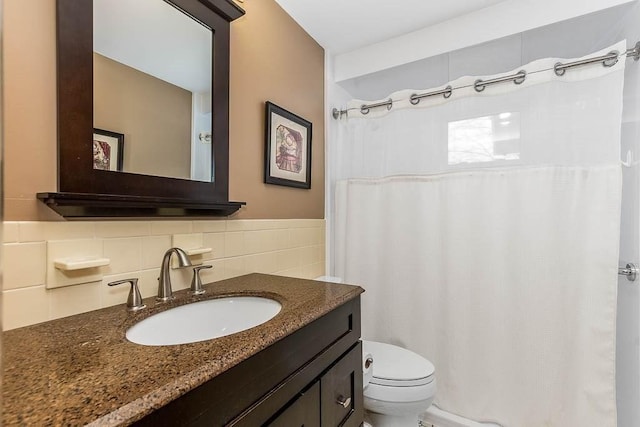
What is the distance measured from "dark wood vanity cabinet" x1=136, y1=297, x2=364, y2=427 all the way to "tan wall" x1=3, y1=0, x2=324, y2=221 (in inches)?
24.7

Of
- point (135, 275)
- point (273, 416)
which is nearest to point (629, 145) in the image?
point (273, 416)

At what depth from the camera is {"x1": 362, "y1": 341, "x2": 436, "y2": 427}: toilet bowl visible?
1420mm

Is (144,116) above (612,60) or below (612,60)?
below

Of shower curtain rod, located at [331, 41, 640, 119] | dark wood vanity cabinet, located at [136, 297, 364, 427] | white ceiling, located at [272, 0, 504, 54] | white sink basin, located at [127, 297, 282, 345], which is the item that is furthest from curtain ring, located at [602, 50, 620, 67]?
white sink basin, located at [127, 297, 282, 345]

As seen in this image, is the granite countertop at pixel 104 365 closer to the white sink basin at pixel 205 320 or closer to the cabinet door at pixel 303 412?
the white sink basin at pixel 205 320

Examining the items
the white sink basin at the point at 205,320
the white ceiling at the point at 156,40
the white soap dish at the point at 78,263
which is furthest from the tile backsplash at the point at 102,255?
the white ceiling at the point at 156,40

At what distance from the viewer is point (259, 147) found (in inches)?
60.1

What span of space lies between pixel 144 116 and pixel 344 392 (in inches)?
42.9

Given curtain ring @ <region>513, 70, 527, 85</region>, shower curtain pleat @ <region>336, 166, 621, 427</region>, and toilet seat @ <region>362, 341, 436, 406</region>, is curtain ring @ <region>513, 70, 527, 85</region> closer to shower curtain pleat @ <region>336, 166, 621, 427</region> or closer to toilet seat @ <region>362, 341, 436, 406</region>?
shower curtain pleat @ <region>336, 166, 621, 427</region>

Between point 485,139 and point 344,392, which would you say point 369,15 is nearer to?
point 485,139

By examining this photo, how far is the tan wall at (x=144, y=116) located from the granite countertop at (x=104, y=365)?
46 cm

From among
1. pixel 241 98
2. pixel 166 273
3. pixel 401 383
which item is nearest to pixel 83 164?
pixel 166 273

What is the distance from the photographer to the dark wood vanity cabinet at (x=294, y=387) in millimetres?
588

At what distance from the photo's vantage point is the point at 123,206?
0.94m
